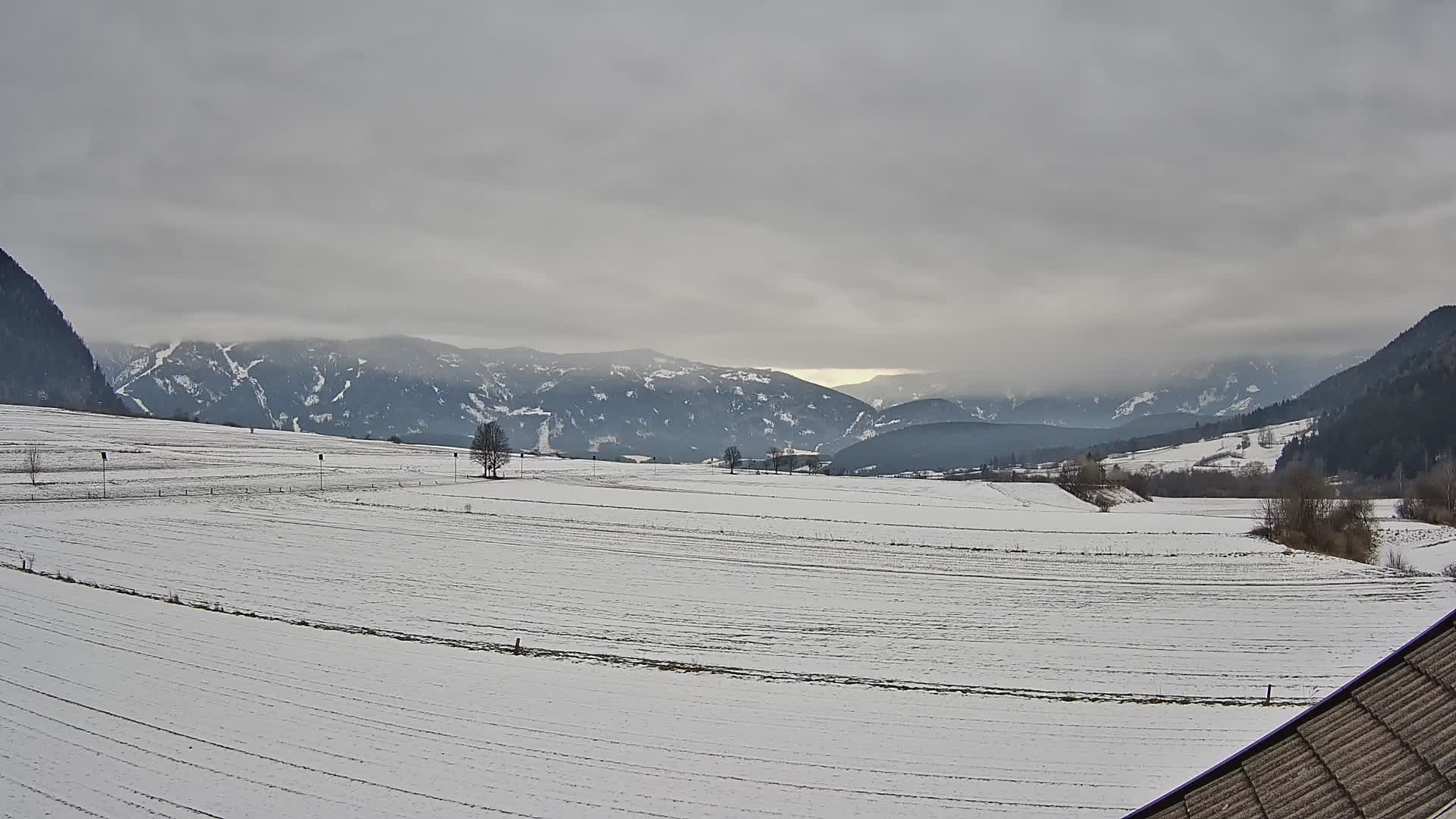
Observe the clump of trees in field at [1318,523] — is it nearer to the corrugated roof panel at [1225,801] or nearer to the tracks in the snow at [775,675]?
the tracks in the snow at [775,675]

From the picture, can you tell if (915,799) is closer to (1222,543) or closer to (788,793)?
(788,793)

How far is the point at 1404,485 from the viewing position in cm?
13662

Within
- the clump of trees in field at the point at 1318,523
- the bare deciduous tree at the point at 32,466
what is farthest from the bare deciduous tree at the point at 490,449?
the clump of trees in field at the point at 1318,523

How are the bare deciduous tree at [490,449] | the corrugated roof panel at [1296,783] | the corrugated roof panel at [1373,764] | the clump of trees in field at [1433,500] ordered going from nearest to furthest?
the corrugated roof panel at [1373,764] < the corrugated roof panel at [1296,783] < the clump of trees in field at [1433,500] < the bare deciduous tree at [490,449]

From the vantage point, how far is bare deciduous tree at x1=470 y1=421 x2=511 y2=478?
4493 inches

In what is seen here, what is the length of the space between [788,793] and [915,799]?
2.62 metres

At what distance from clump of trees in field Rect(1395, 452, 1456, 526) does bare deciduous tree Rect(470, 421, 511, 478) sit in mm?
117266

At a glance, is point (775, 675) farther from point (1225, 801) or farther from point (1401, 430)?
point (1401, 430)

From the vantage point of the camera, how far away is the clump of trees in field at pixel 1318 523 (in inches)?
2472

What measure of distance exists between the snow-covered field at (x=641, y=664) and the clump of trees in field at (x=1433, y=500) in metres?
48.5

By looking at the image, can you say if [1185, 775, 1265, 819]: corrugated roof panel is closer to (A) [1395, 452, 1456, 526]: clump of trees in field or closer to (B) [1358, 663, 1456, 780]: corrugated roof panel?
(B) [1358, 663, 1456, 780]: corrugated roof panel

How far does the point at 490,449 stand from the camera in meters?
116

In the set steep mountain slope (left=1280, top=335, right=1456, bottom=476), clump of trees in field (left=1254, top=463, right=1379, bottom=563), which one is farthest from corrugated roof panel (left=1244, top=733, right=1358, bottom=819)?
steep mountain slope (left=1280, top=335, right=1456, bottom=476)

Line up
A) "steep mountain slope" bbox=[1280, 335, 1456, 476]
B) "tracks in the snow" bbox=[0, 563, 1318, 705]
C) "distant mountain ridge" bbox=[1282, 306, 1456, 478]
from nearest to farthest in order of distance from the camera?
"tracks in the snow" bbox=[0, 563, 1318, 705], "distant mountain ridge" bbox=[1282, 306, 1456, 478], "steep mountain slope" bbox=[1280, 335, 1456, 476]
